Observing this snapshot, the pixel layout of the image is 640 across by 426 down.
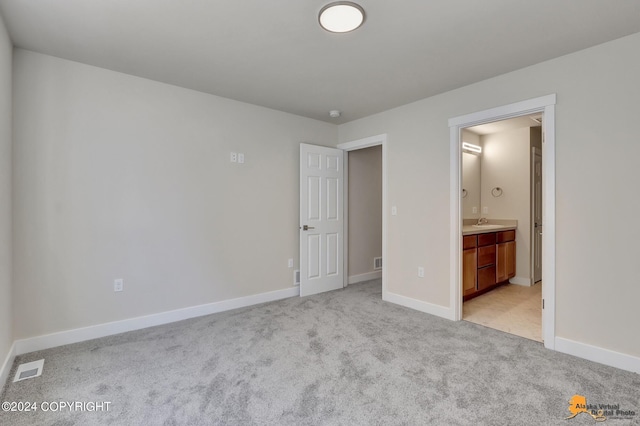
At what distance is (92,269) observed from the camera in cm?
275

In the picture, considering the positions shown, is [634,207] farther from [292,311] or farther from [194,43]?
[194,43]

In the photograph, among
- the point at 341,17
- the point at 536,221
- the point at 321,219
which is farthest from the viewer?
the point at 536,221

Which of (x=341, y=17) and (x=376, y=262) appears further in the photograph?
(x=376, y=262)

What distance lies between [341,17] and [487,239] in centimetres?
336

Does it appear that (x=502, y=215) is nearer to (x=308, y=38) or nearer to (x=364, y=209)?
(x=364, y=209)

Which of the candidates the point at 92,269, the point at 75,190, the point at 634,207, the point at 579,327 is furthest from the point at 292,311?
the point at 634,207

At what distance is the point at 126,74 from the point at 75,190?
3.83 feet

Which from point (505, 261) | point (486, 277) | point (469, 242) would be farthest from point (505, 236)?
point (469, 242)

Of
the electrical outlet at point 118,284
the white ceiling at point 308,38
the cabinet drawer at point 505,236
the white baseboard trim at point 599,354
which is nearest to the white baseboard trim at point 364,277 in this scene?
the cabinet drawer at point 505,236

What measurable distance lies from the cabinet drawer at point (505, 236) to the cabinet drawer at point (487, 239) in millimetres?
134

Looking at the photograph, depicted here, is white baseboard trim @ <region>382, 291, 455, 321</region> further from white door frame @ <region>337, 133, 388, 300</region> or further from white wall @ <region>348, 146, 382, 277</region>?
white wall @ <region>348, 146, 382, 277</region>

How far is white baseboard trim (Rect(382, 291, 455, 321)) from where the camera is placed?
10.7 feet

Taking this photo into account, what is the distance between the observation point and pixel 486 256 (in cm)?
405

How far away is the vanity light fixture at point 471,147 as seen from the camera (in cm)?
479
